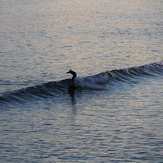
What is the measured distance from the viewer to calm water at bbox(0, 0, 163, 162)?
42.6 ft

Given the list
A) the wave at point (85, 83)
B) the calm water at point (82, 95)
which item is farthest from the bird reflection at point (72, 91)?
the wave at point (85, 83)

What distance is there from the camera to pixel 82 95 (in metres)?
20.3

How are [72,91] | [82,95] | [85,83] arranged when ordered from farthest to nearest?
[85,83]
[72,91]
[82,95]

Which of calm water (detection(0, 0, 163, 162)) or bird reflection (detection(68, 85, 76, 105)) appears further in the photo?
bird reflection (detection(68, 85, 76, 105))

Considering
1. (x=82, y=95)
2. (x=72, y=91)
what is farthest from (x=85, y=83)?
(x=82, y=95)

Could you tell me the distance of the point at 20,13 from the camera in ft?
→ 182

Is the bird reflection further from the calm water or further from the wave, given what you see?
the wave

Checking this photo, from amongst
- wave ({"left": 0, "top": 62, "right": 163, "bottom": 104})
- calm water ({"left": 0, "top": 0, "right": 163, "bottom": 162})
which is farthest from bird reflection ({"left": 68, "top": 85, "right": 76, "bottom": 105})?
wave ({"left": 0, "top": 62, "right": 163, "bottom": 104})

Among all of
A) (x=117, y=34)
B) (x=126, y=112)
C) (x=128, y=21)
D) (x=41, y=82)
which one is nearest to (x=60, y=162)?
(x=126, y=112)

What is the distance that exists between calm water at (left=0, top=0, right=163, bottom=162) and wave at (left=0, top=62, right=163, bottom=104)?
0.19 feet

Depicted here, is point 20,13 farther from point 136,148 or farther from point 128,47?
point 136,148

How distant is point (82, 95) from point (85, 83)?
5.95 feet

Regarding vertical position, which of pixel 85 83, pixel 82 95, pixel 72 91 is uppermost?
pixel 85 83

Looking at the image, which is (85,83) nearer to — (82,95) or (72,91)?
(72,91)
